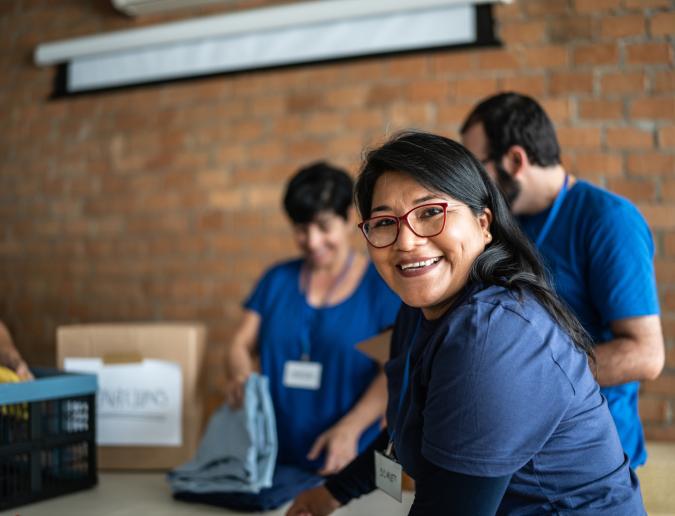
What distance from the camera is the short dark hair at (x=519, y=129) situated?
5.00ft

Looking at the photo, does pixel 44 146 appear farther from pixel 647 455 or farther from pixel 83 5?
pixel 647 455

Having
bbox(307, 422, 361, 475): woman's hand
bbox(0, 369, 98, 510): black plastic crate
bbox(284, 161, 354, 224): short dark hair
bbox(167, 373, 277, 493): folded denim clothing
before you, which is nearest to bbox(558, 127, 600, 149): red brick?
bbox(284, 161, 354, 224): short dark hair

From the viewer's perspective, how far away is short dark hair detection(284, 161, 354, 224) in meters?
1.88

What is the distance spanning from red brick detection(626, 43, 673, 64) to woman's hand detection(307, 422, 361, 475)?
1.58 metres

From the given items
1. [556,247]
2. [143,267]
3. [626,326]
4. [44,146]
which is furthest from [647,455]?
[44,146]

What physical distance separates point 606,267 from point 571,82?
1.14m

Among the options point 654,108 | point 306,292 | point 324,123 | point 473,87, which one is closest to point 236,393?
point 306,292

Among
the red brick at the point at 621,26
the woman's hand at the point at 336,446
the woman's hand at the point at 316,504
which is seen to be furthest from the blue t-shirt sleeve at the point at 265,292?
the red brick at the point at 621,26

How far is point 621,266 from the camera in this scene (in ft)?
4.37

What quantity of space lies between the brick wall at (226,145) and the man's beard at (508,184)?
824mm

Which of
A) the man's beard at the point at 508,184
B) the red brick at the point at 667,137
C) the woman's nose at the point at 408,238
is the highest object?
the red brick at the point at 667,137

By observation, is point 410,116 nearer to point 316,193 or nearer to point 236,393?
point 316,193

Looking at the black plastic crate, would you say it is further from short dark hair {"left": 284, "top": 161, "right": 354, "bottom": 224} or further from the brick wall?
the brick wall

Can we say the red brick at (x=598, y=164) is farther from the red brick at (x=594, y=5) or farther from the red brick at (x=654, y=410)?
the red brick at (x=654, y=410)
